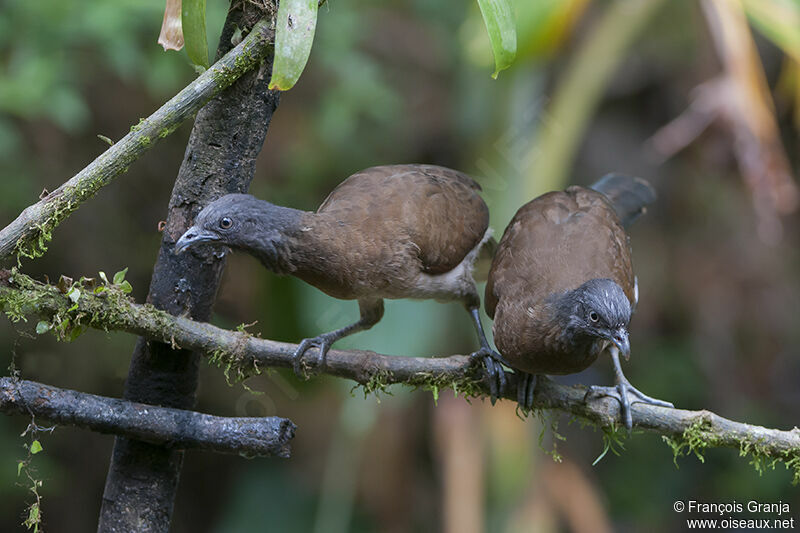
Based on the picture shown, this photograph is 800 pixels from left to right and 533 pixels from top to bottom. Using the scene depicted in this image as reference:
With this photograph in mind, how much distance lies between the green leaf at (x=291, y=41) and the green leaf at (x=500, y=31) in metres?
0.42

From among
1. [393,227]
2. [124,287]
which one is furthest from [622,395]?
[124,287]

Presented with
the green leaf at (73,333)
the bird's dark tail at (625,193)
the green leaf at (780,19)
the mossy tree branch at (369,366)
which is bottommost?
the green leaf at (73,333)

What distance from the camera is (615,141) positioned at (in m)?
6.72

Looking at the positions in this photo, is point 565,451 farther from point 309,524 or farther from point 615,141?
point 615,141

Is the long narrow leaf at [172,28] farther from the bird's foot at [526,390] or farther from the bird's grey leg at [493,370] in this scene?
the bird's foot at [526,390]

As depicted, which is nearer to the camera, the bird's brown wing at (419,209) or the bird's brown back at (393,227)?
the bird's brown back at (393,227)

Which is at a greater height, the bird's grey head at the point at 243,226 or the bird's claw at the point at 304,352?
the bird's grey head at the point at 243,226

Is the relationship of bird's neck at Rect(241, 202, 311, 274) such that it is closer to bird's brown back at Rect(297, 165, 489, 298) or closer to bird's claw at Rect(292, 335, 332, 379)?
bird's brown back at Rect(297, 165, 489, 298)

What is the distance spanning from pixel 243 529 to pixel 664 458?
325cm

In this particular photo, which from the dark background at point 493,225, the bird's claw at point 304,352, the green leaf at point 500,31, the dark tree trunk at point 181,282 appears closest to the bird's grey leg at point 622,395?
the bird's claw at point 304,352

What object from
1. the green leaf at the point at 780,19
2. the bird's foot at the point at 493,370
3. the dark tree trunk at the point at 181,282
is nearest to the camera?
the dark tree trunk at the point at 181,282

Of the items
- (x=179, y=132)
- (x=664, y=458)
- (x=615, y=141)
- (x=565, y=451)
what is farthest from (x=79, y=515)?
(x=615, y=141)

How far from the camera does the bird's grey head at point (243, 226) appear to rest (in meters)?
2.18

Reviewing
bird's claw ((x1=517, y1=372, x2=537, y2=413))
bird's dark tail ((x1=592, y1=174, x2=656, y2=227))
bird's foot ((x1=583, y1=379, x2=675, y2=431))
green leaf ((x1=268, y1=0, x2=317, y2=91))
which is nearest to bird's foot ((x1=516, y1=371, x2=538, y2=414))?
bird's claw ((x1=517, y1=372, x2=537, y2=413))
